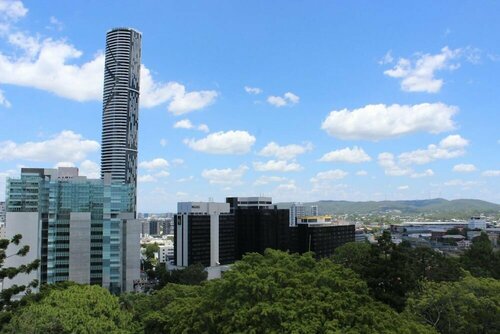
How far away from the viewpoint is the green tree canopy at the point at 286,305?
1224 cm

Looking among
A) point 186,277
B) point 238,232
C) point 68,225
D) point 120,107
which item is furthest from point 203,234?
point 120,107

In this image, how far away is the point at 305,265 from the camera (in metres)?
16.7

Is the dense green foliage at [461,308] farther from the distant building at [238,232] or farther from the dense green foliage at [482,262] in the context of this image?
the distant building at [238,232]

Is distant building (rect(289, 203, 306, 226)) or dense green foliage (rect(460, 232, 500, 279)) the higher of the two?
distant building (rect(289, 203, 306, 226))

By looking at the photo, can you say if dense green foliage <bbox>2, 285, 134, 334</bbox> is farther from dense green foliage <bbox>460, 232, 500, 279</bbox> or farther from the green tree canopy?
dense green foliage <bbox>460, 232, 500, 279</bbox>

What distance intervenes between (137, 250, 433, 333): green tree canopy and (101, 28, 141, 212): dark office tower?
93.5 m

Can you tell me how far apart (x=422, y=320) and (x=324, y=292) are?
4841mm

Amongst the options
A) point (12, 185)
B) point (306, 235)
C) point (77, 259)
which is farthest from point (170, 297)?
point (306, 235)

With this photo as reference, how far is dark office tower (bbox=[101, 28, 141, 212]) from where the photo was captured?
10656 cm

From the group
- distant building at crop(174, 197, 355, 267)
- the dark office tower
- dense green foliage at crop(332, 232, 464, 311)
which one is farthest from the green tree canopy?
the dark office tower

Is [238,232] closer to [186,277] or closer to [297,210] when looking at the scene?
[186,277]

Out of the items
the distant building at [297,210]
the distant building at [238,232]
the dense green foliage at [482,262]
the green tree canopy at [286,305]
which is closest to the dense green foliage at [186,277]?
the distant building at [238,232]

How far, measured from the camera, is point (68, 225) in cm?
4466

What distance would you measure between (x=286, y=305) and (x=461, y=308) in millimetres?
6624
